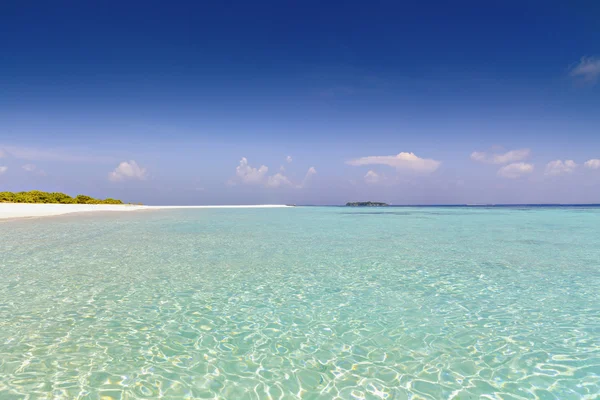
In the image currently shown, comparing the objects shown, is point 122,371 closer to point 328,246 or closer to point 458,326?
point 458,326

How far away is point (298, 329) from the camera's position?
6.76 m

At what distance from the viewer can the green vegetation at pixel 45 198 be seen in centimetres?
6092

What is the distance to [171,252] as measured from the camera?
15.6 meters

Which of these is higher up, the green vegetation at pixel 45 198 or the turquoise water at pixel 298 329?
the green vegetation at pixel 45 198

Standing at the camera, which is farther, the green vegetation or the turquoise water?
the green vegetation

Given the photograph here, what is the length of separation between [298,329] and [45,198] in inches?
3080

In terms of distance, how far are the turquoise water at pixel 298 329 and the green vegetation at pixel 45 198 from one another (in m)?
62.7

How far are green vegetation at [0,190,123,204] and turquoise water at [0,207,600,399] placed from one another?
62.7 m

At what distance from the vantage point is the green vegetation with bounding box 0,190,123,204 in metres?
60.9

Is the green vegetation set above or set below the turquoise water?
above

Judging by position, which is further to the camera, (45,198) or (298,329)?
(45,198)

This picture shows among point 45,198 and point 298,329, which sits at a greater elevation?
point 45,198

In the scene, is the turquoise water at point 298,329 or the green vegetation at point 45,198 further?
the green vegetation at point 45,198

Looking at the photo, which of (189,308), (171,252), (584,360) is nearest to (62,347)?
(189,308)
